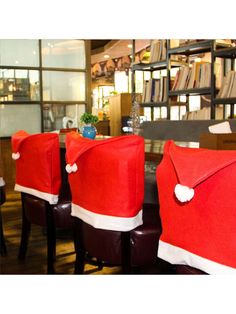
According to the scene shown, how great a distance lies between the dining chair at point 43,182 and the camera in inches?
84.0

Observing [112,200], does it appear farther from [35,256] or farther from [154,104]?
[154,104]

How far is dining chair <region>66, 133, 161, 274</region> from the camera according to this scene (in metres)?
1.41

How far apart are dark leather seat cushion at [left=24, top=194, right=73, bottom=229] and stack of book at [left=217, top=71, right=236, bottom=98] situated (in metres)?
2.27

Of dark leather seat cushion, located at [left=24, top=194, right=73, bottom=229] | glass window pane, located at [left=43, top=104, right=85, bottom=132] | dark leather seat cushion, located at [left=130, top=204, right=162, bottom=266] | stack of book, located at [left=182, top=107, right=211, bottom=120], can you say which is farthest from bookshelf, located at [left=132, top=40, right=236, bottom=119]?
dark leather seat cushion, located at [left=130, top=204, right=162, bottom=266]

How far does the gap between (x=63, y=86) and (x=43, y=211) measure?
4.10m

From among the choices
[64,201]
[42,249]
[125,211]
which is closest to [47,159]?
[64,201]

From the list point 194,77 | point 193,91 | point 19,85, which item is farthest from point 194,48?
point 19,85

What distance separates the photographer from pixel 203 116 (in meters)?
4.20

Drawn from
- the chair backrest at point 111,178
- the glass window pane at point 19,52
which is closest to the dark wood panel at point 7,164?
the glass window pane at point 19,52

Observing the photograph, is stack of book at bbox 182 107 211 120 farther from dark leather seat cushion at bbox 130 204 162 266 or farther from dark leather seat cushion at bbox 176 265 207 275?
dark leather seat cushion at bbox 176 265 207 275

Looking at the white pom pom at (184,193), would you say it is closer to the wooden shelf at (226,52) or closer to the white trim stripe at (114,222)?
the white trim stripe at (114,222)

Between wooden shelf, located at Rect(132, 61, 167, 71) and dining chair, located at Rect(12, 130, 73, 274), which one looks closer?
dining chair, located at Rect(12, 130, 73, 274)

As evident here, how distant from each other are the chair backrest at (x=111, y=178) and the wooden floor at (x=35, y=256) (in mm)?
1139
